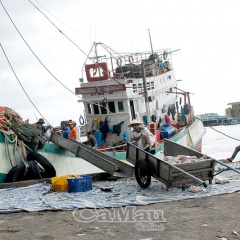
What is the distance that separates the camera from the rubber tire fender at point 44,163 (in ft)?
39.4

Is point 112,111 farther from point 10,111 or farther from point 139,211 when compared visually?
point 139,211

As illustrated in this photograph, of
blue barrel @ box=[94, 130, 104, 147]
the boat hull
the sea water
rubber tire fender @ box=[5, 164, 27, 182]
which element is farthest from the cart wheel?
blue barrel @ box=[94, 130, 104, 147]

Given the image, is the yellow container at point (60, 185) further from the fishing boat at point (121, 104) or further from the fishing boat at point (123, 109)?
the fishing boat at point (121, 104)

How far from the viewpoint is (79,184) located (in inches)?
352

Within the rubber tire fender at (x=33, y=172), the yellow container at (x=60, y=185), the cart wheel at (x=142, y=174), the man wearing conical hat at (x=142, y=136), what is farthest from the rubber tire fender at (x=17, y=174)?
the cart wheel at (x=142, y=174)

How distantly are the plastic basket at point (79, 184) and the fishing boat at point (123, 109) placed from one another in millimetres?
2927

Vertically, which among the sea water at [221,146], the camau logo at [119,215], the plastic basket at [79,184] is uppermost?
the plastic basket at [79,184]

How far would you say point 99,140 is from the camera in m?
19.8

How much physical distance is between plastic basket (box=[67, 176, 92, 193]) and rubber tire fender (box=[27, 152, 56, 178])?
10.8 feet

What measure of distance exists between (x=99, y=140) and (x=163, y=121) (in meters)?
5.10

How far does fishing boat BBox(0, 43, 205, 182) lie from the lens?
48.6 ft

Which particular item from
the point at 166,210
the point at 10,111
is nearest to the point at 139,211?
the point at 166,210

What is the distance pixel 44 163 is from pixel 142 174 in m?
4.10

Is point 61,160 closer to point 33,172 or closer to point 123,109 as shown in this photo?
point 33,172
